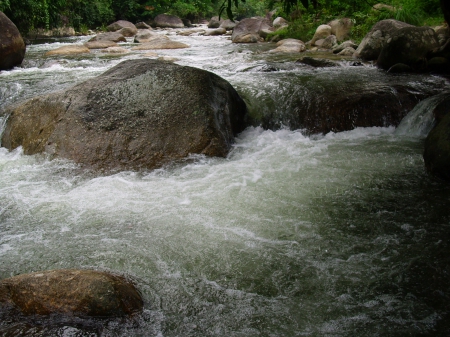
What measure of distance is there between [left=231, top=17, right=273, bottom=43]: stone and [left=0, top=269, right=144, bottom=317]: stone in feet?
52.9

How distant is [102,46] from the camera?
49.6 ft

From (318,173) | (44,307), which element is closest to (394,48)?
(318,173)

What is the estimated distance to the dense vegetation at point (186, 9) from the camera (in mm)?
11430

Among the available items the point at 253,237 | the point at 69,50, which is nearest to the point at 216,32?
the point at 69,50

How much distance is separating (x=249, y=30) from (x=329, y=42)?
655 centimetres

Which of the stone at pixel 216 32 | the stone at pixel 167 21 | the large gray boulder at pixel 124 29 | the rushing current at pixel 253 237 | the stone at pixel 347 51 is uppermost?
the stone at pixel 167 21

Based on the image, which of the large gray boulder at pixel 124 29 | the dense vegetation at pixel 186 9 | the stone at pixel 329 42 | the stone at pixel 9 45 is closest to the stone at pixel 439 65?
the dense vegetation at pixel 186 9

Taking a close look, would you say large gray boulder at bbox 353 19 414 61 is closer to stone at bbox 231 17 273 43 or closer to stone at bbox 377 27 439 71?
stone at bbox 377 27 439 71

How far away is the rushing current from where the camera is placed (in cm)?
240

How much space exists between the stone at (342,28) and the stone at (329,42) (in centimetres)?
34

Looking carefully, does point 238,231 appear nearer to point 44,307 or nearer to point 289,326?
point 289,326

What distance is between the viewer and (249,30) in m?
19.1

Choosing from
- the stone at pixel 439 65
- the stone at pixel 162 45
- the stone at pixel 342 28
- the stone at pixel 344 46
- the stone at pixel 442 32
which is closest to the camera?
the stone at pixel 439 65

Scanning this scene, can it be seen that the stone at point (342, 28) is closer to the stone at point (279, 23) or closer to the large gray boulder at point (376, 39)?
the large gray boulder at point (376, 39)
